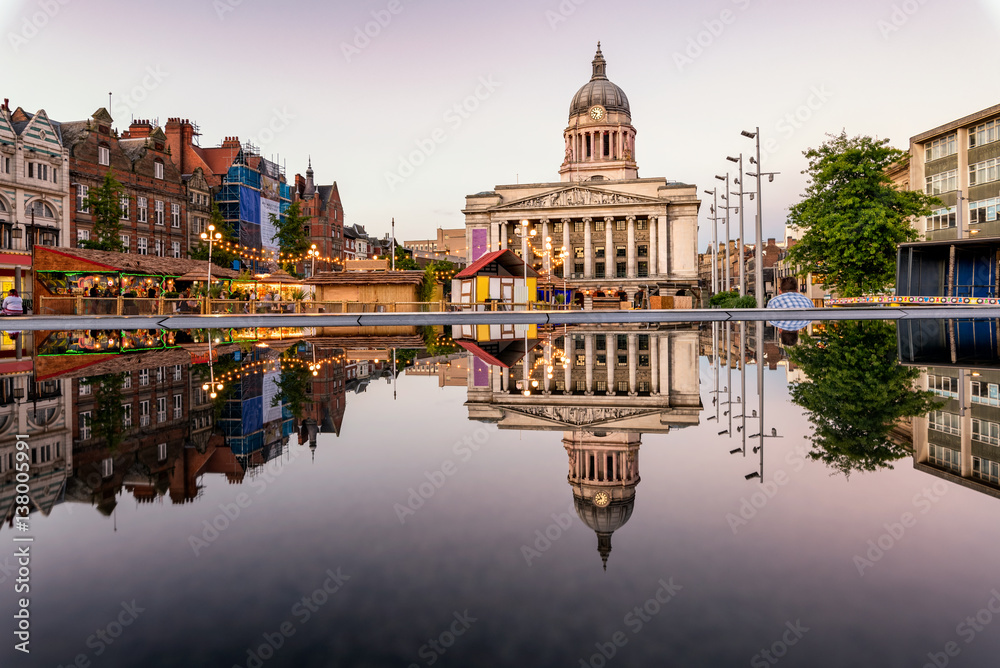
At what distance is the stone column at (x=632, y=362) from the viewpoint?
9751mm

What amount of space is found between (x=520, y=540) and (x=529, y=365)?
1005cm

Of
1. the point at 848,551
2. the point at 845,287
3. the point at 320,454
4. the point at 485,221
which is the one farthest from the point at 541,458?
the point at 485,221

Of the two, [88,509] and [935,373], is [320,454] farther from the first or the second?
[935,373]

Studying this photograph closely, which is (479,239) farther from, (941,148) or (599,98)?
(941,148)

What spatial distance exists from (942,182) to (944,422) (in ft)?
198

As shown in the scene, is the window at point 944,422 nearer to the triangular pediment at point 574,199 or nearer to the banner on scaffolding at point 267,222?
the banner on scaffolding at point 267,222

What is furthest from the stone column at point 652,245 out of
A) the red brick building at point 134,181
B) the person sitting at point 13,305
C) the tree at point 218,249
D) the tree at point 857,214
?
the person sitting at point 13,305

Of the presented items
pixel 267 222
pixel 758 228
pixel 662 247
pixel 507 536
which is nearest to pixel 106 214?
pixel 267 222

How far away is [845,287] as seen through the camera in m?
44.5

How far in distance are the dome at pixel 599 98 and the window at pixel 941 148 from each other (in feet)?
222

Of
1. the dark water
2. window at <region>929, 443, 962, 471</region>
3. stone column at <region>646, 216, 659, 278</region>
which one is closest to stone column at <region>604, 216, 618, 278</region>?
stone column at <region>646, 216, 659, 278</region>

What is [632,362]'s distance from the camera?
1368cm

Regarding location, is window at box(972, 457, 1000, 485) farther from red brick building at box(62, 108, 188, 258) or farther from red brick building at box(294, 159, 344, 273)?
red brick building at box(294, 159, 344, 273)

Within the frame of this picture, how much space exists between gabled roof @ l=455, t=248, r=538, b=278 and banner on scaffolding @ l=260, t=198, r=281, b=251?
50975 millimetres
